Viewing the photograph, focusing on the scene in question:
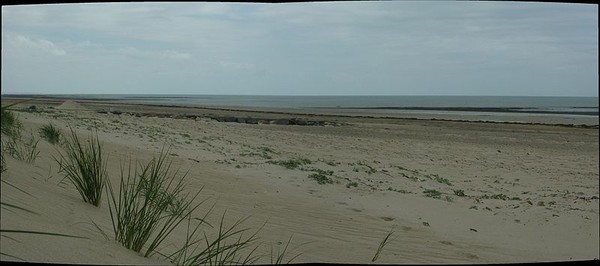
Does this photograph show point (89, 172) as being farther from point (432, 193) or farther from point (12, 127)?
point (432, 193)

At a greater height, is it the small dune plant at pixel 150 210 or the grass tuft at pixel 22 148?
the grass tuft at pixel 22 148

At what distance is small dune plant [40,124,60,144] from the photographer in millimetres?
2449

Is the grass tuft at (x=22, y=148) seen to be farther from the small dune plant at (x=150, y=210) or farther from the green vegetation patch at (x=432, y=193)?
the green vegetation patch at (x=432, y=193)

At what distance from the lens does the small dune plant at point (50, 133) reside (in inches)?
96.4

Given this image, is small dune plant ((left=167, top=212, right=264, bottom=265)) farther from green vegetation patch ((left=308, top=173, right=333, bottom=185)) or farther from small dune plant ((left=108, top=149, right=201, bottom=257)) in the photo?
green vegetation patch ((left=308, top=173, right=333, bottom=185))

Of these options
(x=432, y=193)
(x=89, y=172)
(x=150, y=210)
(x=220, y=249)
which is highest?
(x=89, y=172)

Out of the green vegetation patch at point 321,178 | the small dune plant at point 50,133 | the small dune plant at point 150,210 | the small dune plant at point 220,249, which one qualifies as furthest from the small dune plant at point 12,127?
the green vegetation patch at point 321,178

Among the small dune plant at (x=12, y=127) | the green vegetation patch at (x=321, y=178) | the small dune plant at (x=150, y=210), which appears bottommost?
the green vegetation patch at (x=321, y=178)

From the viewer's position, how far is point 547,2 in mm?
1512

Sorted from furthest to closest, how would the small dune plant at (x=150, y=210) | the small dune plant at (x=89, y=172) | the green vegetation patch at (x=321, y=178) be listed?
1. the green vegetation patch at (x=321, y=178)
2. the small dune plant at (x=89, y=172)
3. the small dune plant at (x=150, y=210)

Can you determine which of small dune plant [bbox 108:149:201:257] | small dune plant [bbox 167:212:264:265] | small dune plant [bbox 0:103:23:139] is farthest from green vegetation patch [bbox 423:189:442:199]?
small dune plant [bbox 0:103:23:139]

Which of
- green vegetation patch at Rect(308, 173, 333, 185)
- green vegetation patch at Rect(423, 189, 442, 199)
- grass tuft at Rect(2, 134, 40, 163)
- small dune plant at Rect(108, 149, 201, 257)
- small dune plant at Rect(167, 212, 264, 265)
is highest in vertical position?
grass tuft at Rect(2, 134, 40, 163)

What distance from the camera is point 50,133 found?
2482mm

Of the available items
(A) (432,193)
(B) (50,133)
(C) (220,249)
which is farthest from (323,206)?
(A) (432,193)
